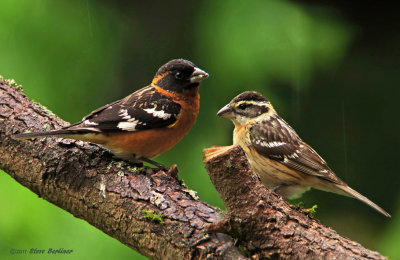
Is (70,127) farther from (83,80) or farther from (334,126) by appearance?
(334,126)

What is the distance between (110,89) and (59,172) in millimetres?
2275

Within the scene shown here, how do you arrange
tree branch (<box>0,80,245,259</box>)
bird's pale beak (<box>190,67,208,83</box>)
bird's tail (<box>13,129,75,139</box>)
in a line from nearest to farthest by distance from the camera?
tree branch (<box>0,80,245,259</box>)
bird's tail (<box>13,129,75,139</box>)
bird's pale beak (<box>190,67,208,83</box>)

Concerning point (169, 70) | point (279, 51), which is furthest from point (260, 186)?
point (279, 51)

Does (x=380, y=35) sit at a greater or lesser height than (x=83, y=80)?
greater

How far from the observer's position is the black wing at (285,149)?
199 inches

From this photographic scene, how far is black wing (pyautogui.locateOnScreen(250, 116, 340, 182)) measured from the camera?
5.05m

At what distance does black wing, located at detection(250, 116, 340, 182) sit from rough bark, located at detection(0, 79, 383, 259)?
1.45m

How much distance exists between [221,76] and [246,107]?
1.98 feet

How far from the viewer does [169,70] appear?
5043 mm

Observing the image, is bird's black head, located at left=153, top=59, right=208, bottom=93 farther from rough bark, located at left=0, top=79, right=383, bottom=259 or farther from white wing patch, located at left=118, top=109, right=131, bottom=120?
rough bark, located at left=0, top=79, right=383, bottom=259

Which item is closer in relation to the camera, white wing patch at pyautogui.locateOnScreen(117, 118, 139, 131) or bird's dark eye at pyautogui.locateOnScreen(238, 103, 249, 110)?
white wing patch at pyautogui.locateOnScreen(117, 118, 139, 131)

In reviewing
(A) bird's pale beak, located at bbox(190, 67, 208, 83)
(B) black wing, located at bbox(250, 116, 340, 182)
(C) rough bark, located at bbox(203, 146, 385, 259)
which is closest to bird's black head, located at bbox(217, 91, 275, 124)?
(B) black wing, located at bbox(250, 116, 340, 182)

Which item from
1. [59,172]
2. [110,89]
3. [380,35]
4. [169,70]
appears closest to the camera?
[59,172]

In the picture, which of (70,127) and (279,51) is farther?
(279,51)
